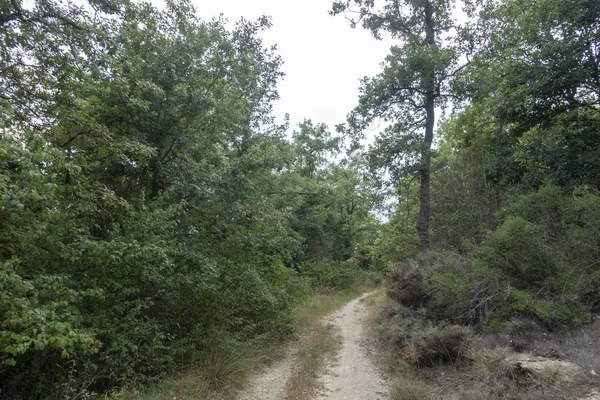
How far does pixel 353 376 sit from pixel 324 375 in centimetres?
61

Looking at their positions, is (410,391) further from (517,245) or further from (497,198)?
(497,198)

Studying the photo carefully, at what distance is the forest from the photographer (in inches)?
182

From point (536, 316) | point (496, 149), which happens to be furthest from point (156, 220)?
point (496, 149)

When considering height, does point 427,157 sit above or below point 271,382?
above

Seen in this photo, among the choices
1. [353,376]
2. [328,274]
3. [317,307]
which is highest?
[328,274]

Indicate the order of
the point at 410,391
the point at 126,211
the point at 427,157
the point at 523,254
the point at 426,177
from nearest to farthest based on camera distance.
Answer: the point at 410,391 < the point at 126,211 < the point at 523,254 < the point at 427,157 < the point at 426,177

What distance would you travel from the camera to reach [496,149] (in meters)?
11.0

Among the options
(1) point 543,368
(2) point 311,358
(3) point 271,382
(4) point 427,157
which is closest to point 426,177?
(4) point 427,157

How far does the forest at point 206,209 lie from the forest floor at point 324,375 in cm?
77

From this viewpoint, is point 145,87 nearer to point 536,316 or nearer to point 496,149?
point 536,316

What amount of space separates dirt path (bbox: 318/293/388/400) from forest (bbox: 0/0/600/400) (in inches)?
28.7

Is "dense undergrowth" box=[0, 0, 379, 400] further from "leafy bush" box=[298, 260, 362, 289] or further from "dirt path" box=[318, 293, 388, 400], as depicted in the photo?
"leafy bush" box=[298, 260, 362, 289]

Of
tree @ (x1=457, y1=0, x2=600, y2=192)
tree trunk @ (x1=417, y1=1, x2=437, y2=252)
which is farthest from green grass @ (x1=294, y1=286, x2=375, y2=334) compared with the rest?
tree @ (x1=457, y1=0, x2=600, y2=192)

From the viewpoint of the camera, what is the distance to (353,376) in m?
7.18
